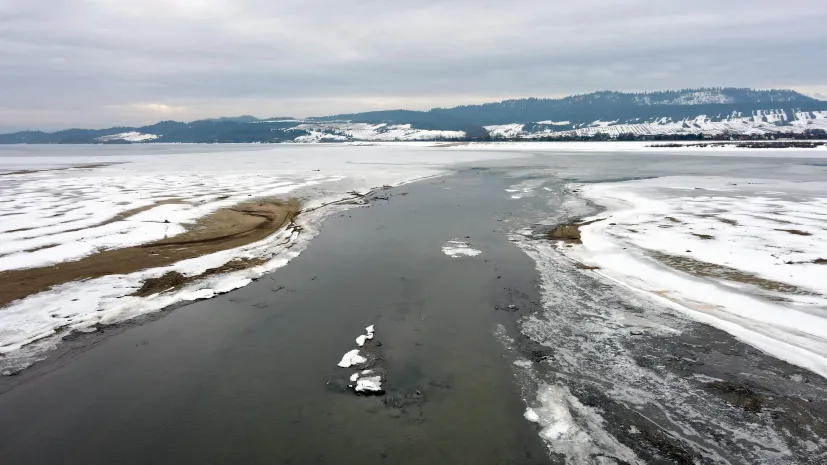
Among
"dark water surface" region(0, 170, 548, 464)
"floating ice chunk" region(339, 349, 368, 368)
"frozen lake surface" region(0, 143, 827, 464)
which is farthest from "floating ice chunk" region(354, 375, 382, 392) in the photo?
"floating ice chunk" region(339, 349, 368, 368)

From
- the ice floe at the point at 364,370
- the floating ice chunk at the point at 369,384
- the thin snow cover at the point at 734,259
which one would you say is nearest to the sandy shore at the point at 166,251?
the ice floe at the point at 364,370

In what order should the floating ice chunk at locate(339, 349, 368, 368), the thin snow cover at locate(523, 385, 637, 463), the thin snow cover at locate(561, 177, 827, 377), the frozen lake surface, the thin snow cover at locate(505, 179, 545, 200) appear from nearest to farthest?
the thin snow cover at locate(523, 385, 637, 463) → the frozen lake surface → the floating ice chunk at locate(339, 349, 368, 368) → the thin snow cover at locate(561, 177, 827, 377) → the thin snow cover at locate(505, 179, 545, 200)

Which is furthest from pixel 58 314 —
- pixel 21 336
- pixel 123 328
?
pixel 123 328

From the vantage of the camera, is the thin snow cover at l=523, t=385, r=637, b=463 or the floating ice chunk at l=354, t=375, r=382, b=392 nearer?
the thin snow cover at l=523, t=385, r=637, b=463

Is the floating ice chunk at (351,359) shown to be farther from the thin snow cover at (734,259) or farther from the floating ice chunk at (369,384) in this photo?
the thin snow cover at (734,259)

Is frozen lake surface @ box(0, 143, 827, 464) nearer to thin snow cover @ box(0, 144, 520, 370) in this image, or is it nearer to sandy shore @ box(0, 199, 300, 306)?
thin snow cover @ box(0, 144, 520, 370)

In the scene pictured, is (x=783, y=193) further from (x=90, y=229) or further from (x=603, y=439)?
(x=90, y=229)

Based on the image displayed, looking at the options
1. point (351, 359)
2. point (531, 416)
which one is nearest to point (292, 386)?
point (351, 359)

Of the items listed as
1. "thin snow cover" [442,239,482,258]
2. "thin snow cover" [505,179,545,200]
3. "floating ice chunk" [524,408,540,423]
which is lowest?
"floating ice chunk" [524,408,540,423]
